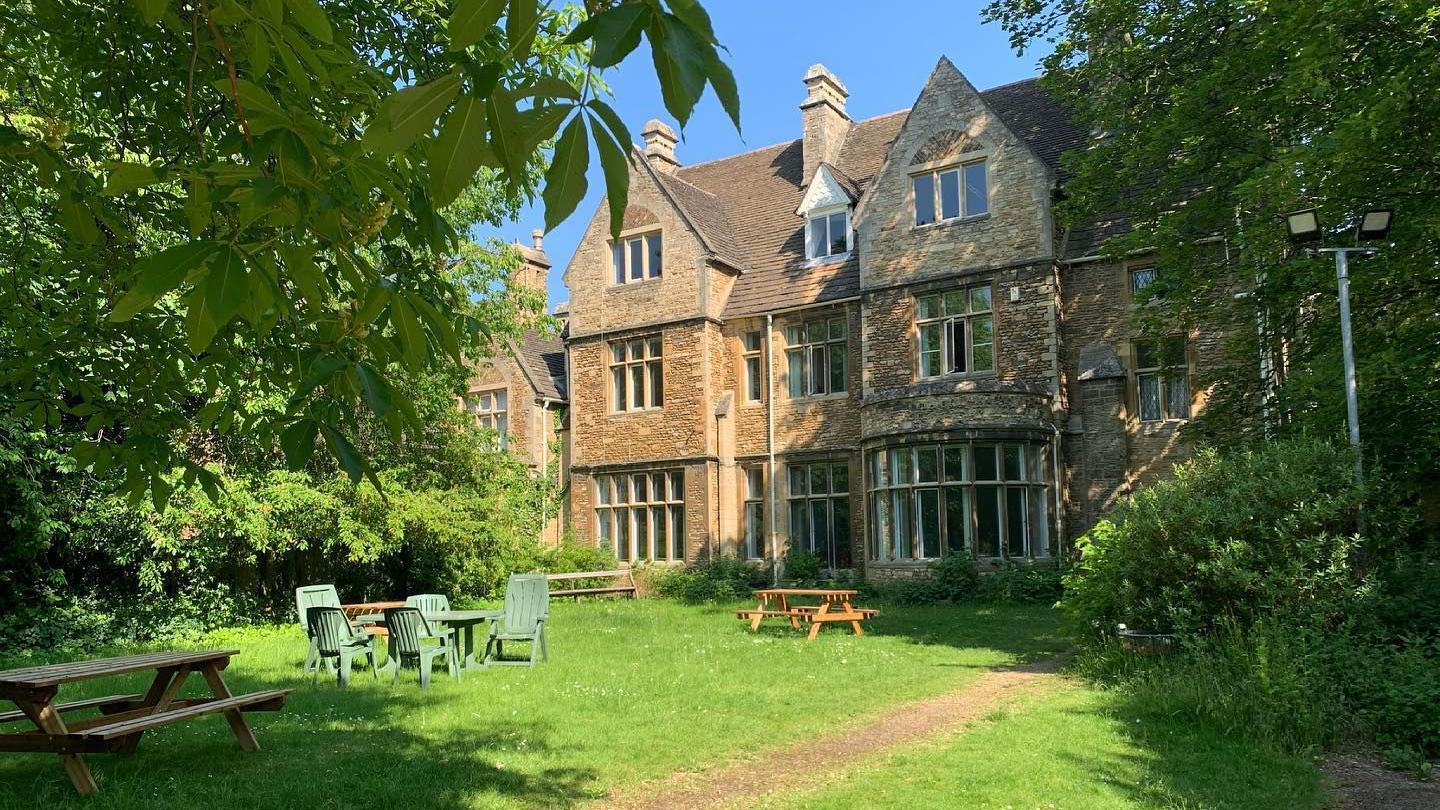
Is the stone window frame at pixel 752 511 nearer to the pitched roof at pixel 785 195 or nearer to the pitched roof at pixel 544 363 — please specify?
the pitched roof at pixel 785 195

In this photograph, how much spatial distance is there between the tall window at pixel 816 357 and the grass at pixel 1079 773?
16.3 m

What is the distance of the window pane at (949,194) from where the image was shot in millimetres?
22580

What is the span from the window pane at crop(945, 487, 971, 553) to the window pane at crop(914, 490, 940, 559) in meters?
0.21

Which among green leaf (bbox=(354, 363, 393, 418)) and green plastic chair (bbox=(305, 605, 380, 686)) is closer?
green leaf (bbox=(354, 363, 393, 418))

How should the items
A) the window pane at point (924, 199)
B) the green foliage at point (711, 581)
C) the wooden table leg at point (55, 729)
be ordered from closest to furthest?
the wooden table leg at point (55, 729) < the window pane at point (924, 199) < the green foliage at point (711, 581)

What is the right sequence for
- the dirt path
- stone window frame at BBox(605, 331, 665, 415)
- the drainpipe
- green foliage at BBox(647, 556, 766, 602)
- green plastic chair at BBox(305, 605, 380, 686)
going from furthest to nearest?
1. stone window frame at BBox(605, 331, 665, 415)
2. the drainpipe
3. green foliage at BBox(647, 556, 766, 602)
4. green plastic chair at BBox(305, 605, 380, 686)
5. the dirt path

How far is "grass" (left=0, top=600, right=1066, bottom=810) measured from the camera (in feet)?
22.3

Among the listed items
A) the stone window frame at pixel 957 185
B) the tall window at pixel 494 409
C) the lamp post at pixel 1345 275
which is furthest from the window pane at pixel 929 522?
the tall window at pixel 494 409

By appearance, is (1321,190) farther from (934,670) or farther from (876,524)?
(876,524)

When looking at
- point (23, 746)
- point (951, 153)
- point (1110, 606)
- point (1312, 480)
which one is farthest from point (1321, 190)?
point (23, 746)

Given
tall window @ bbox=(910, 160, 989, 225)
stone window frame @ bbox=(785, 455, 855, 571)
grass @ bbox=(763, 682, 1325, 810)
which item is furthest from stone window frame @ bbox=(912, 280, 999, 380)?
grass @ bbox=(763, 682, 1325, 810)

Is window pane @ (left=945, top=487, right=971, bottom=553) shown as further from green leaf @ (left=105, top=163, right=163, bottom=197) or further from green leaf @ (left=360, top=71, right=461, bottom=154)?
green leaf @ (left=360, top=71, right=461, bottom=154)

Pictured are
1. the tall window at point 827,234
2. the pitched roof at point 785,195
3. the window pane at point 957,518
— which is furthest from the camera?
the tall window at point 827,234

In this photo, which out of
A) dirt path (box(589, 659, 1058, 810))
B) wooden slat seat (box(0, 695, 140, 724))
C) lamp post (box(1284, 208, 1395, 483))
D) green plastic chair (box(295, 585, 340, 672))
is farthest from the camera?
green plastic chair (box(295, 585, 340, 672))
